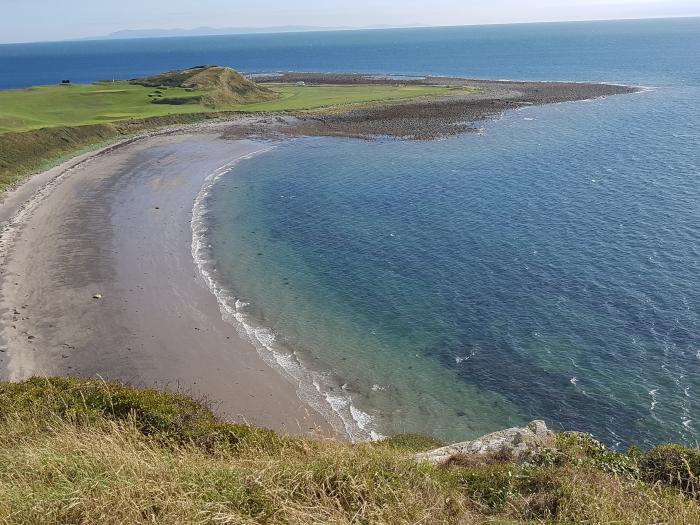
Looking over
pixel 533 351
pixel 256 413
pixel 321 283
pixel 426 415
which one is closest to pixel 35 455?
pixel 256 413

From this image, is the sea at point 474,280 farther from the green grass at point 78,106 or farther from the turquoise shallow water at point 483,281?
the green grass at point 78,106

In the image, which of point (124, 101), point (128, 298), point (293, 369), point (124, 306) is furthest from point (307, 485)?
point (124, 101)

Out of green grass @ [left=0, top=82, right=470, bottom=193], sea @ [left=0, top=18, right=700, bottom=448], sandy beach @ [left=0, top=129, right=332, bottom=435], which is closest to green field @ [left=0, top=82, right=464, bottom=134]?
green grass @ [left=0, top=82, right=470, bottom=193]

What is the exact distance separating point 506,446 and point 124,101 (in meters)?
103

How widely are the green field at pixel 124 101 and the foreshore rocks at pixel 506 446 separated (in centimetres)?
7104

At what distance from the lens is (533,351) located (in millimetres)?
25375

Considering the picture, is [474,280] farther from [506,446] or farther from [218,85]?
[218,85]

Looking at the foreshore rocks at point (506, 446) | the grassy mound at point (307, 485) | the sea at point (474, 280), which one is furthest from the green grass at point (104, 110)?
the foreshore rocks at point (506, 446)

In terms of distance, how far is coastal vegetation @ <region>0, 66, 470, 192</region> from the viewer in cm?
6394

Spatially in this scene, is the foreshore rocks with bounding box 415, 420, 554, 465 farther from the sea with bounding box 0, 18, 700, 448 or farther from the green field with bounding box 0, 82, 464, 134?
the green field with bounding box 0, 82, 464, 134

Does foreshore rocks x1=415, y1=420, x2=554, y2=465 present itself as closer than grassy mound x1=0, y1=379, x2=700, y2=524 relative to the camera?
No

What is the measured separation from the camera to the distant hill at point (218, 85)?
102125 millimetres

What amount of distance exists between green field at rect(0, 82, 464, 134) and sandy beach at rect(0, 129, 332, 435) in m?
29.5

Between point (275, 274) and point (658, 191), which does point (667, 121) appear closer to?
point (658, 191)
